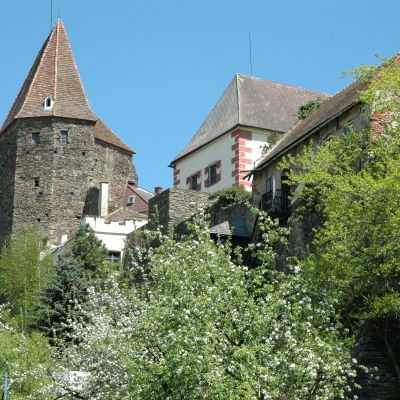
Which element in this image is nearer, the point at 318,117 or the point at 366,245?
the point at 366,245

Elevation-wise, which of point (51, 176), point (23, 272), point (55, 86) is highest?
point (55, 86)

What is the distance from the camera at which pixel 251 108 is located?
42031 millimetres

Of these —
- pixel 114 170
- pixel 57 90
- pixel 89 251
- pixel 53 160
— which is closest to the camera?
pixel 89 251

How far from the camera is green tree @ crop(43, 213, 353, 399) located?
54.4 feet

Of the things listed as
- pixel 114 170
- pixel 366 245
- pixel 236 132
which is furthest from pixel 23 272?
pixel 366 245

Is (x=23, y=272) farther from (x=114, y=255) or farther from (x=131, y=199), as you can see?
(x=131, y=199)

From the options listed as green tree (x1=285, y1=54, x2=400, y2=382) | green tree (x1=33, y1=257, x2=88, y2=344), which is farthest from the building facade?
green tree (x1=285, y1=54, x2=400, y2=382)

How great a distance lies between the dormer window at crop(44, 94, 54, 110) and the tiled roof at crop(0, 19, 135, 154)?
7.3 inches

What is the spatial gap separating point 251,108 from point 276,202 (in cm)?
1376

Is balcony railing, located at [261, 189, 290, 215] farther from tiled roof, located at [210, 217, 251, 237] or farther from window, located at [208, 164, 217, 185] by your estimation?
window, located at [208, 164, 217, 185]

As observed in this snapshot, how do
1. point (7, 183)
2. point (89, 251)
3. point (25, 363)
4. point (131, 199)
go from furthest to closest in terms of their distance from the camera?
point (131, 199) < point (7, 183) < point (89, 251) < point (25, 363)

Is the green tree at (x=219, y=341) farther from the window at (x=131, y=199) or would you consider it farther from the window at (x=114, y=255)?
the window at (x=131, y=199)

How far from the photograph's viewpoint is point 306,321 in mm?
17844

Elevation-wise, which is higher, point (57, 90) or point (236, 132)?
point (57, 90)
